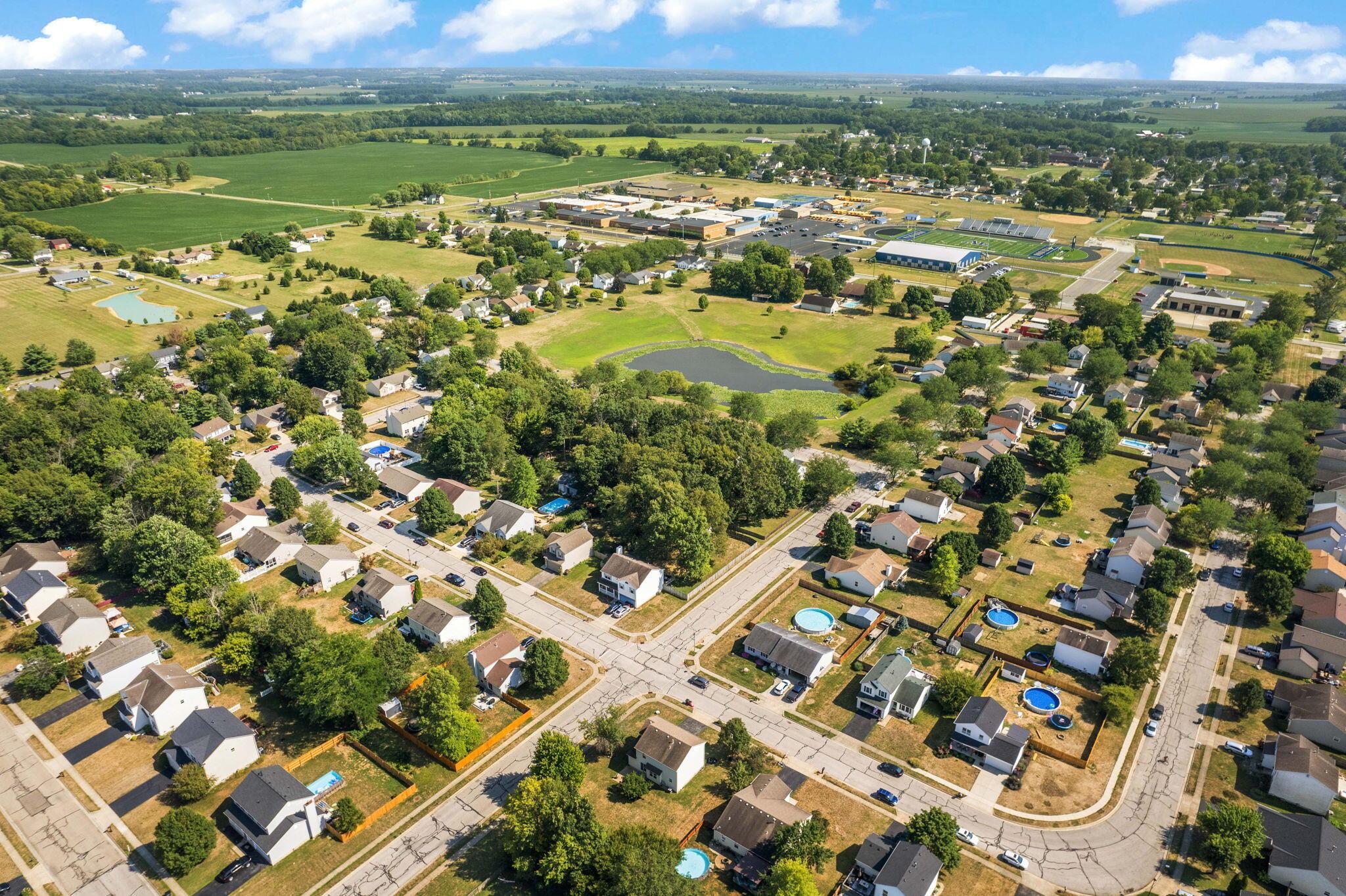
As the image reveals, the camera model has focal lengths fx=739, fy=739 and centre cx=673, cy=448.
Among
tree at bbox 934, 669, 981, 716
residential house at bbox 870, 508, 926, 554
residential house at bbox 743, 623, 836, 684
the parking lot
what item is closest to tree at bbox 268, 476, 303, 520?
residential house at bbox 743, 623, 836, 684

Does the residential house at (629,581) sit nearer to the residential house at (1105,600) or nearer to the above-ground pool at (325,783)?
the above-ground pool at (325,783)

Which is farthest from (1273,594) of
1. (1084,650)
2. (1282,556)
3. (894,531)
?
(894,531)

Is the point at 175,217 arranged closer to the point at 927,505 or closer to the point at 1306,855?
the point at 927,505

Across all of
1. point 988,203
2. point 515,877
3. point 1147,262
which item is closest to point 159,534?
point 515,877

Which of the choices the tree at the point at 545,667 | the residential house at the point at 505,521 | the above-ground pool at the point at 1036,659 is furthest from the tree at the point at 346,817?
the above-ground pool at the point at 1036,659

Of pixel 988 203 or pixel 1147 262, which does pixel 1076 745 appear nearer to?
pixel 1147 262
